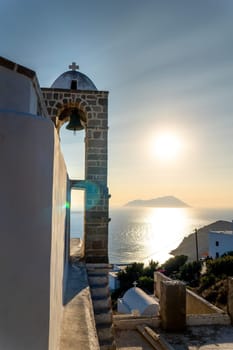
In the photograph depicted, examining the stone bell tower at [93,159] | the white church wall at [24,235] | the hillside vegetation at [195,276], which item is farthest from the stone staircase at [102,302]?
the hillside vegetation at [195,276]

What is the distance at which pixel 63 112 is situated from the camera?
22.7ft

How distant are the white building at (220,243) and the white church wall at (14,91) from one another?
30.9 meters

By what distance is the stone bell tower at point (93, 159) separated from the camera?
20.1 ft

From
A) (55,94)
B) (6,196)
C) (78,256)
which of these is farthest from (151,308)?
(6,196)

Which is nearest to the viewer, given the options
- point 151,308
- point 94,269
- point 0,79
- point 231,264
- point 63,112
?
point 0,79

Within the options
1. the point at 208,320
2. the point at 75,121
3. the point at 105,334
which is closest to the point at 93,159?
the point at 75,121

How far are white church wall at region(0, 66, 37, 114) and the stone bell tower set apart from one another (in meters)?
2.61

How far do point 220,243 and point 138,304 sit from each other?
20.8m

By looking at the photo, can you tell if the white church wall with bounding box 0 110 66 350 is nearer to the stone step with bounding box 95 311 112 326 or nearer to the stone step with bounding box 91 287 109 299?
the stone step with bounding box 95 311 112 326

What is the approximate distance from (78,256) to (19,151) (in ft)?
16.1

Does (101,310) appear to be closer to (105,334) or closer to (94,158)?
(105,334)

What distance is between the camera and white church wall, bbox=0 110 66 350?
5.68 ft

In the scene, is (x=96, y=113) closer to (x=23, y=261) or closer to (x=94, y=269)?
(x=94, y=269)

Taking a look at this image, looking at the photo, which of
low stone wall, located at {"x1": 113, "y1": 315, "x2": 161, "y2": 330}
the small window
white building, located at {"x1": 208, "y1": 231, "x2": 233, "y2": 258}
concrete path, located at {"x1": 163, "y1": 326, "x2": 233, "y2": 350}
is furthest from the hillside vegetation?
the small window
